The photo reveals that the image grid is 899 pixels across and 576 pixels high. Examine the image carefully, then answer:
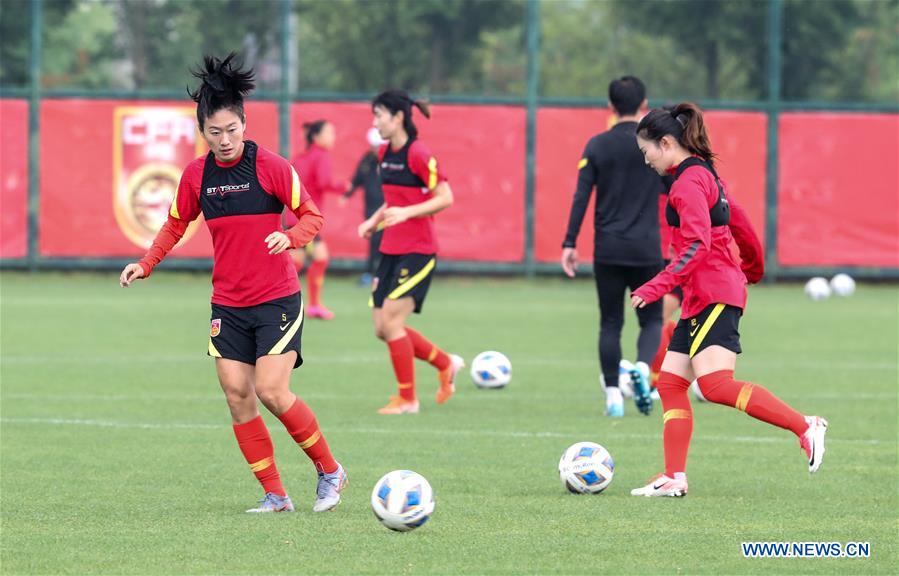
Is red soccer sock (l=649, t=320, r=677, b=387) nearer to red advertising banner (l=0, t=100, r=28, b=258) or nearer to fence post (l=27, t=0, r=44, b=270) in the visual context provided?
fence post (l=27, t=0, r=44, b=270)

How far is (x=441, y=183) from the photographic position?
1118 centimetres

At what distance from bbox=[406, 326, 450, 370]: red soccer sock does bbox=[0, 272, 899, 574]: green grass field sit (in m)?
0.31

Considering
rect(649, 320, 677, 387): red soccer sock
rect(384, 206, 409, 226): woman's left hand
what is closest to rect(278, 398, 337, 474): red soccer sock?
rect(384, 206, 409, 226): woman's left hand

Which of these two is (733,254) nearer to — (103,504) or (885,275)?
(103,504)

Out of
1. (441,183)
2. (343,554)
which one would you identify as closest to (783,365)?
(441,183)

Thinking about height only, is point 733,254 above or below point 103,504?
above

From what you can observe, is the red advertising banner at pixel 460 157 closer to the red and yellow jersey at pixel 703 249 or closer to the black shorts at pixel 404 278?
the black shorts at pixel 404 278

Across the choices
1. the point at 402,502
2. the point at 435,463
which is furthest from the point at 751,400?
the point at 435,463

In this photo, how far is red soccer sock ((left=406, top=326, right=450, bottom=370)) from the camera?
38.2ft

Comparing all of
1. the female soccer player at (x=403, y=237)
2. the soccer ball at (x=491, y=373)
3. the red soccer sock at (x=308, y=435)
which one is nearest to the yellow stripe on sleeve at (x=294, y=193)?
the red soccer sock at (x=308, y=435)

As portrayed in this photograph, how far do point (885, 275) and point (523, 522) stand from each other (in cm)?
1763

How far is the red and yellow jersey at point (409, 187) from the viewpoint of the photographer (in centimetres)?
1111

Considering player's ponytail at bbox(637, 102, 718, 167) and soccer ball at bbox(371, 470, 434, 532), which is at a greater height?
player's ponytail at bbox(637, 102, 718, 167)

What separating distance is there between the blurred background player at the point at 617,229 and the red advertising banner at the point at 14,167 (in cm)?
1442
